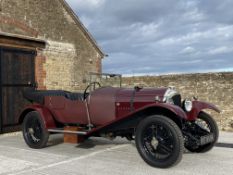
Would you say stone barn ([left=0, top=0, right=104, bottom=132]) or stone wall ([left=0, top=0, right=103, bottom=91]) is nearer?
stone barn ([left=0, top=0, right=104, bottom=132])

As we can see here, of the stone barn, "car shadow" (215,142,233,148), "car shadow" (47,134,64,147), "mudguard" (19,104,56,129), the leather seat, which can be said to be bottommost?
"car shadow" (215,142,233,148)

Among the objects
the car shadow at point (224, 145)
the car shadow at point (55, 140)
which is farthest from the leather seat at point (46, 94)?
the car shadow at point (224, 145)

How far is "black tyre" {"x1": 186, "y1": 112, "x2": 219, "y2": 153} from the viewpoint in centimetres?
714

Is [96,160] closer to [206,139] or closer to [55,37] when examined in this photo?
[206,139]

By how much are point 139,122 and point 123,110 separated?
21.3 inches

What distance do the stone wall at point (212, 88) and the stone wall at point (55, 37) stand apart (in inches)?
115

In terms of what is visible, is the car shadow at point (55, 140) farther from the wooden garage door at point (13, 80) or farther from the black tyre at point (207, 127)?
the black tyre at point (207, 127)

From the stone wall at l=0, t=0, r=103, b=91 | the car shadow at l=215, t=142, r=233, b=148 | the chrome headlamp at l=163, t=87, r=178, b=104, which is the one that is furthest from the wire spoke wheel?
the stone wall at l=0, t=0, r=103, b=91

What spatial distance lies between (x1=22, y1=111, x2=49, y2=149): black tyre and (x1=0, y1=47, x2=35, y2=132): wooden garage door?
233 centimetres

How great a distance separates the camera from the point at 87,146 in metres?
8.38

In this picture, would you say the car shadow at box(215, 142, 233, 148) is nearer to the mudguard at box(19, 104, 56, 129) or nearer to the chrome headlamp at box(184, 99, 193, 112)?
the chrome headlamp at box(184, 99, 193, 112)

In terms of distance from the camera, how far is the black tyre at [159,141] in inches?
228

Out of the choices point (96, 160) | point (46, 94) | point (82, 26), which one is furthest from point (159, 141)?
point (82, 26)

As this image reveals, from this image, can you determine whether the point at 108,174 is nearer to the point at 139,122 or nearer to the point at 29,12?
the point at 139,122
